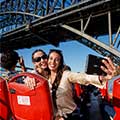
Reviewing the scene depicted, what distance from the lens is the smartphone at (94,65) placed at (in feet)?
9.59

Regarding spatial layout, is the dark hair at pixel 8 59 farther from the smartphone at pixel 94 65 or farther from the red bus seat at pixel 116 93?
the red bus seat at pixel 116 93

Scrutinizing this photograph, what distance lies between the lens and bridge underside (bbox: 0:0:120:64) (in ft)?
42.4

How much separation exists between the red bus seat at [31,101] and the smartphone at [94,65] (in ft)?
1.37

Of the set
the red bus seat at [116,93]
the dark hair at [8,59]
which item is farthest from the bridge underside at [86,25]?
the red bus seat at [116,93]

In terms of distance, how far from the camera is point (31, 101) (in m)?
3.30

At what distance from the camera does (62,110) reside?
10.6 feet

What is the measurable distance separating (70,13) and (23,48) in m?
13.8

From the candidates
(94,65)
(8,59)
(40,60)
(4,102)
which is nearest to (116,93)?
(94,65)

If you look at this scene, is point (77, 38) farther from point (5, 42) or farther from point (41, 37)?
point (5, 42)

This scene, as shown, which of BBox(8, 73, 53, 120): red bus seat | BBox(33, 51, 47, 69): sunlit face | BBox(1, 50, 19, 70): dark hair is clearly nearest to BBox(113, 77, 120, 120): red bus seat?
BBox(8, 73, 53, 120): red bus seat

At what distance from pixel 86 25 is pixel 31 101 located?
11.4 m

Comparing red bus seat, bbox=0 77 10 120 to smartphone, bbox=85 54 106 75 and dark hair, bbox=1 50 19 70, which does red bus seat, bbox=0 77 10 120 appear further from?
smartphone, bbox=85 54 106 75

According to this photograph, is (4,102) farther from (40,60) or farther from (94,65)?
(94,65)

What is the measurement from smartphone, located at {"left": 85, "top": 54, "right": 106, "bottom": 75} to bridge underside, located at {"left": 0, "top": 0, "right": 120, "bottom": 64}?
8.81 meters
